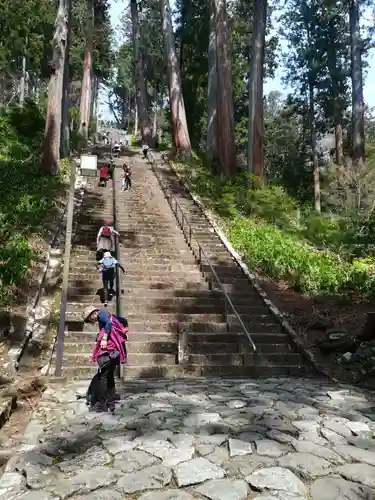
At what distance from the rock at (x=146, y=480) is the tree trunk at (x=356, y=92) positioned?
1968 centimetres

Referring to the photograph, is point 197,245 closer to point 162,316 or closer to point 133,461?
point 162,316

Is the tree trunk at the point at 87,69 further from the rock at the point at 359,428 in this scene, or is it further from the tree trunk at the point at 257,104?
the rock at the point at 359,428

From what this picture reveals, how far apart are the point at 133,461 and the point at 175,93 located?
71.0ft

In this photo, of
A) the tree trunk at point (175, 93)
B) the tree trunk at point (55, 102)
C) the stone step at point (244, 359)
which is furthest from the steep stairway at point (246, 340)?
the tree trunk at point (175, 93)

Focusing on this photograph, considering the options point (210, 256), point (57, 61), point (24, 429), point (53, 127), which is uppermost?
point (57, 61)

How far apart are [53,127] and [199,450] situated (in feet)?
49.6

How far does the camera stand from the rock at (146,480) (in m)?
3.75

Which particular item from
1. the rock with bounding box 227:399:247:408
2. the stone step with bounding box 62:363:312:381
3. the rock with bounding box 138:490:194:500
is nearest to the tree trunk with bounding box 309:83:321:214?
the stone step with bounding box 62:363:312:381

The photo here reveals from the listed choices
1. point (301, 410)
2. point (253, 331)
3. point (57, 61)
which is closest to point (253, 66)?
point (57, 61)

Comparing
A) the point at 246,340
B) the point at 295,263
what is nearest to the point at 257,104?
the point at 295,263

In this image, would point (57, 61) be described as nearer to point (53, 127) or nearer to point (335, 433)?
point (53, 127)

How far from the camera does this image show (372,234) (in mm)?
12930

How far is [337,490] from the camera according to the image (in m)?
3.69

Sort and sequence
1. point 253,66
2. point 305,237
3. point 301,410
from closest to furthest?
point 301,410
point 305,237
point 253,66
